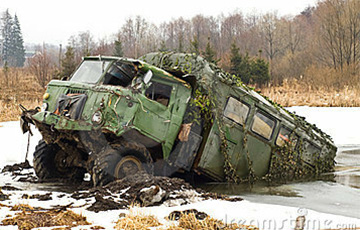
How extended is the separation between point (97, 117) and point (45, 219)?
2284mm

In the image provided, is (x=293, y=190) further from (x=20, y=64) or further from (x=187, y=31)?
(x=20, y=64)

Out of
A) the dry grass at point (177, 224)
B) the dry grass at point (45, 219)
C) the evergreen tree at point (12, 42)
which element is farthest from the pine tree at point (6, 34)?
the dry grass at point (177, 224)

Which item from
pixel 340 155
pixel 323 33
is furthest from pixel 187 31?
pixel 340 155

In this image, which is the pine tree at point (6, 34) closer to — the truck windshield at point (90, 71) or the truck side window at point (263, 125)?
the truck windshield at point (90, 71)

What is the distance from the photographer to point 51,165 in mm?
9383

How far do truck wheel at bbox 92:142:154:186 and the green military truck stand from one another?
2cm

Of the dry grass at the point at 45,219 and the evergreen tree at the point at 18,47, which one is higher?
the evergreen tree at the point at 18,47

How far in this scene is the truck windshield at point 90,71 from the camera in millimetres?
8469

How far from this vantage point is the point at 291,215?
6441 millimetres

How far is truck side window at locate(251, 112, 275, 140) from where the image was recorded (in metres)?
9.63

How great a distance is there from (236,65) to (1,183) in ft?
81.7

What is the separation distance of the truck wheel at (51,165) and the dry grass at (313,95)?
56.4 ft

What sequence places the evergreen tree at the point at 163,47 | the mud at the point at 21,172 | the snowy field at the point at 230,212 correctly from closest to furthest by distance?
the snowy field at the point at 230,212 < the mud at the point at 21,172 < the evergreen tree at the point at 163,47

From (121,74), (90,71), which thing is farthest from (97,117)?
(90,71)
